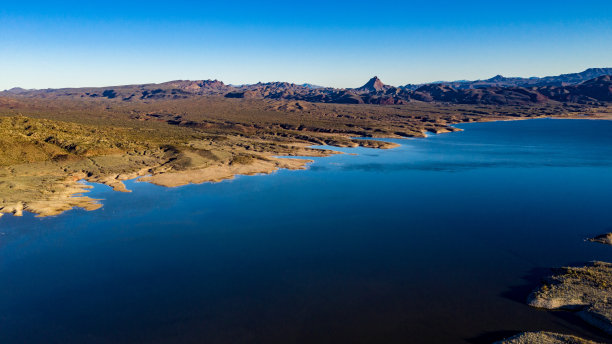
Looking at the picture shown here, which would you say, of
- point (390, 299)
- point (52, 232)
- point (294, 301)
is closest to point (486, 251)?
point (390, 299)

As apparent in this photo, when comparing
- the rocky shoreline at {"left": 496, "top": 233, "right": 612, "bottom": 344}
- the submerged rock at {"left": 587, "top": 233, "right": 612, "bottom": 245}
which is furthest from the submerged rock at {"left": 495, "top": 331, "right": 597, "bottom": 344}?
the submerged rock at {"left": 587, "top": 233, "right": 612, "bottom": 245}

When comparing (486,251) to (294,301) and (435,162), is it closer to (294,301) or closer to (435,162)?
(294,301)

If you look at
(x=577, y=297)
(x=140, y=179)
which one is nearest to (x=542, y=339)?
(x=577, y=297)

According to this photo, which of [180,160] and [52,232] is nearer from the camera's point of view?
[52,232]

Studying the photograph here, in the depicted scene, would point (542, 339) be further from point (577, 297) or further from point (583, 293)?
point (583, 293)

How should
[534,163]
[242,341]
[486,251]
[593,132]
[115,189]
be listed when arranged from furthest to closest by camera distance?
[593,132]
[534,163]
[115,189]
[486,251]
[242,341]

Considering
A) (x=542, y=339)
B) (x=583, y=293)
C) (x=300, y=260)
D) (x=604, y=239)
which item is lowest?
(x=542, y=339)

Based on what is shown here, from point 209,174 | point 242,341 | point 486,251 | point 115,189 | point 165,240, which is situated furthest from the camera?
point 209,174
